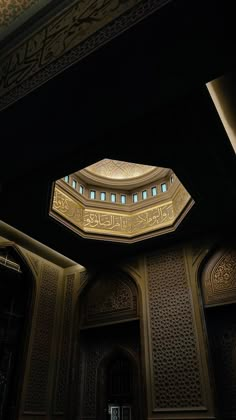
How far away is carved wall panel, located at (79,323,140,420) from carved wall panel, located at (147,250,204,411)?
2.29 ft

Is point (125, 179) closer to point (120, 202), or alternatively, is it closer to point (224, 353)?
point (120, 202)

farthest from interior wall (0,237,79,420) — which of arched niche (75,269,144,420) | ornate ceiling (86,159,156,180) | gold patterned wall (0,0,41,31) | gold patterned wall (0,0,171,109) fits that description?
gold patterned wall (0,0,41,31)

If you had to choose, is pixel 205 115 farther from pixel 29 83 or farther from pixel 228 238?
pixel 228 238

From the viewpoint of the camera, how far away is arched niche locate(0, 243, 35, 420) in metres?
4.34

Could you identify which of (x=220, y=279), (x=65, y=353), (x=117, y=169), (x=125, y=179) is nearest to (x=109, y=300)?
(x=65, y=353)

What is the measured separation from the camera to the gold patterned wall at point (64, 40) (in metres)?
2.07

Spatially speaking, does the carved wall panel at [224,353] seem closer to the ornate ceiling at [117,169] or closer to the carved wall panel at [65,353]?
the carved wall panel at [65,353]

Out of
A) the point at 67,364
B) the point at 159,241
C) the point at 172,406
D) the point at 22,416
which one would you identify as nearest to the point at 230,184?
the point at 159,241

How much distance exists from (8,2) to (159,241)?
11.9 feet

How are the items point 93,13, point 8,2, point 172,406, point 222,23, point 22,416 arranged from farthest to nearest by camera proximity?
point 22,416, point 172,406, point 8,2, point 93,13, point 222,23

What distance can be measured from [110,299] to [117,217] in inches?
55.8

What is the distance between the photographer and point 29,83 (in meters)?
2.43

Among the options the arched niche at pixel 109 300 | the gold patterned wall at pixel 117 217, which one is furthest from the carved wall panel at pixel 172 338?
the gold patterned wall at pixel 117 217

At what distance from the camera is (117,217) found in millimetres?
5223
